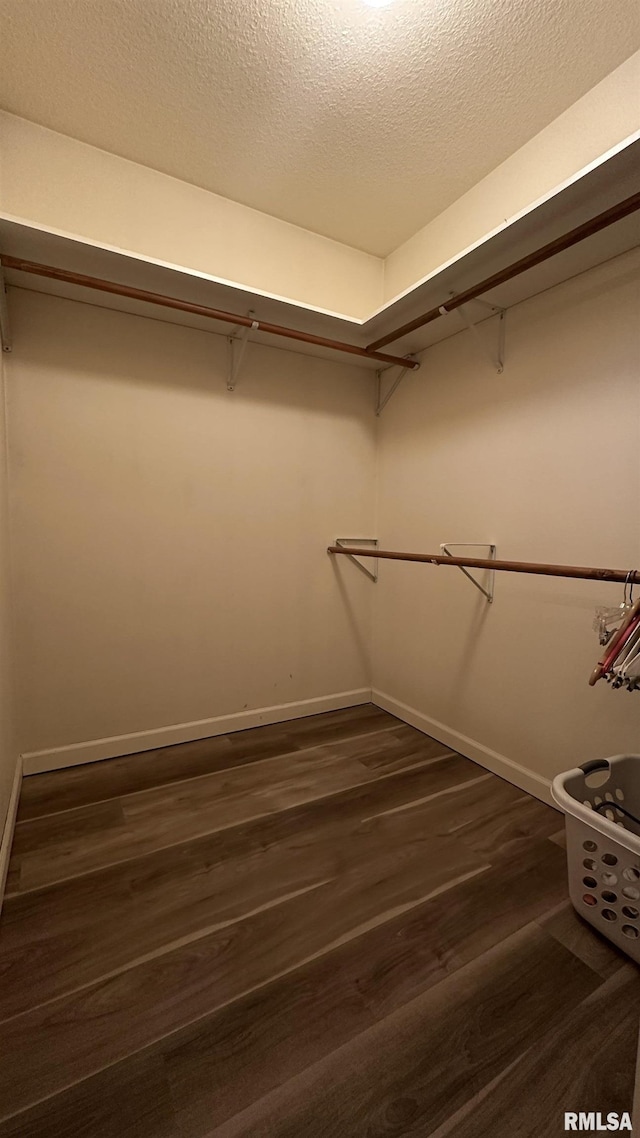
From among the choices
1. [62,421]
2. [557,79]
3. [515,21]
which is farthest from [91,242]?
[557,79]

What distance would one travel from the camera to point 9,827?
1596 millimetres

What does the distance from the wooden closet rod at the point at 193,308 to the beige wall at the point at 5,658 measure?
396 millimetres

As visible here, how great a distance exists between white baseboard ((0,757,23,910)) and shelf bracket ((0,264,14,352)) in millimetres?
1765

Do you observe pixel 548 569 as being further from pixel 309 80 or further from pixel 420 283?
pixel 309 80

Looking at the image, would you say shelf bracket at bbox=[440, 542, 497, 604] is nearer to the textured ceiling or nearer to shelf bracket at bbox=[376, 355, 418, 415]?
shelf bracket at bbox=[376, 355, 418, 415]

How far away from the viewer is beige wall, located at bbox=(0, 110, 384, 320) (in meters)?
1.82

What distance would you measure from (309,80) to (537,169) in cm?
96

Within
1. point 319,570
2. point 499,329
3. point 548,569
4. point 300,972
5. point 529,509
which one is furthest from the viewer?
point 319,570

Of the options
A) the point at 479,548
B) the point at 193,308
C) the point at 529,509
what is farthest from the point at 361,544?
the point at 193,308

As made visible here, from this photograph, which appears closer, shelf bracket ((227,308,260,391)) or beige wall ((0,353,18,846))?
beige wall ((0,353,18,846))

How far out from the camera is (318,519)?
2.69 meters

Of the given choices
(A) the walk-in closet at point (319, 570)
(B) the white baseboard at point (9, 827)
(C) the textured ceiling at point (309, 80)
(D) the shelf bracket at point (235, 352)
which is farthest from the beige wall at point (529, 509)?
(B) the white baseboard at point (9, 827)

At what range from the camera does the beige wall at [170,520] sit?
6.54ft

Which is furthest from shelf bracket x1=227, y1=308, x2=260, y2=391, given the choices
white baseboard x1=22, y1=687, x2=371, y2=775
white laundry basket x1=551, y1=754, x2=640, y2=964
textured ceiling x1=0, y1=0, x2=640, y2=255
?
white laundry basket x1=551, y1=754, x2=640, y2=964
